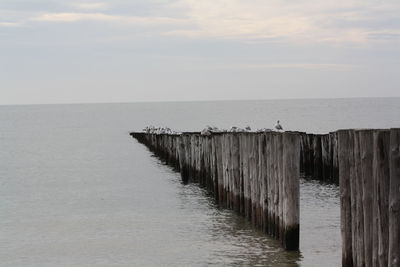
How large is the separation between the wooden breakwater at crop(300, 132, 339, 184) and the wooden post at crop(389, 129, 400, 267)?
572 inches

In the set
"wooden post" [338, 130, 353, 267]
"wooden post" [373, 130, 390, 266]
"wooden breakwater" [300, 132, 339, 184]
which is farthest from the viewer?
"wooden breakwater" [300, 132, 339, 184]

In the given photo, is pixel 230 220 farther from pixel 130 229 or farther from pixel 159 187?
pixel 159 187

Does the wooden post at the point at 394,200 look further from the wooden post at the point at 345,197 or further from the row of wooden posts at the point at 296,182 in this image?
the wooden post at the point at 345,197

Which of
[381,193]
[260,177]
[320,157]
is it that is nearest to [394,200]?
[381,193]

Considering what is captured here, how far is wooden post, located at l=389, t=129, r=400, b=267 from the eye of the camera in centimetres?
711

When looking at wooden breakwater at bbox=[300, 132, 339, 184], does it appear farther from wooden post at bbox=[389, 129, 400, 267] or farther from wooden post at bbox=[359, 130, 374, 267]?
wooden post at bbox=[389, 129, 400, 267]

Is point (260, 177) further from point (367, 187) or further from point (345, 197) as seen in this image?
point (367, 187)

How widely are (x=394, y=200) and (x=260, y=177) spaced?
575 centimetres

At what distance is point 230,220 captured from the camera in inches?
Answer: 609

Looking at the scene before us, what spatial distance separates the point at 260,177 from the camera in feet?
42.3

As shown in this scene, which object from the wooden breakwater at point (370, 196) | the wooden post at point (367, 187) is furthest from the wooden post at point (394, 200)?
the wooden post at point (367, 187)

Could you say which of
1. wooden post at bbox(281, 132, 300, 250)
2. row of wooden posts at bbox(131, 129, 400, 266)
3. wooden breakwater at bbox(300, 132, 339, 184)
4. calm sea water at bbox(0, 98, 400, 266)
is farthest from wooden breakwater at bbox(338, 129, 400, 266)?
wooden breakwater at bbox(300, 132, 339, 184)

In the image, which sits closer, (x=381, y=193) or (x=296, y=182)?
(x=381, y=193)

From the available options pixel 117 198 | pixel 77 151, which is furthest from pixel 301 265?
pixel 77 151
